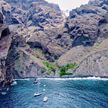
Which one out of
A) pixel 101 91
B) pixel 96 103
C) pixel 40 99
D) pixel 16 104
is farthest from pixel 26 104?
pixel 101 91

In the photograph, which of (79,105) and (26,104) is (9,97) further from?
(79,105)

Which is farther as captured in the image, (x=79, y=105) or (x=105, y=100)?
(x=105, y=100)

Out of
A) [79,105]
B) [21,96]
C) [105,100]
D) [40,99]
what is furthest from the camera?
[21,96]

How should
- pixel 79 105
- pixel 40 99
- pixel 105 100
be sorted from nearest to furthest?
pixel 79 105
pixel 105 100
pixel 40 99

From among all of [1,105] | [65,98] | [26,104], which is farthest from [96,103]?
[1,105]

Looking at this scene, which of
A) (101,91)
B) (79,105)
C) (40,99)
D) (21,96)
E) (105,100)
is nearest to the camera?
(79,105)

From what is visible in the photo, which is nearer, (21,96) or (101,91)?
(21,96)

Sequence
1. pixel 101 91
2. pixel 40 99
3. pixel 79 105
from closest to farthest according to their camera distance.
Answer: pixel 79 105
pixel 40 99
pixel 101 91

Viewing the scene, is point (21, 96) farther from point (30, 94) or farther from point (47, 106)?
point (47, 106)

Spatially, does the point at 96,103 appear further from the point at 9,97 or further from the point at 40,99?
the point at 9,97
